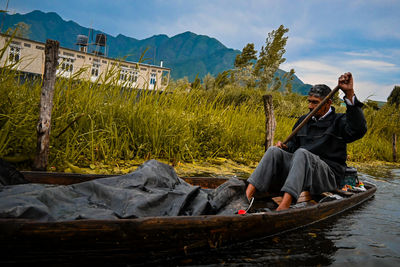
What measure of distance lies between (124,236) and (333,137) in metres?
2.65

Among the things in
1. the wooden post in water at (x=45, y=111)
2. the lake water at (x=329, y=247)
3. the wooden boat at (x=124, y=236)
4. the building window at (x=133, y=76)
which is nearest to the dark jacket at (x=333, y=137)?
the lake water at (x=329, y=247)

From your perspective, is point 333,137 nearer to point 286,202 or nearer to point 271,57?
point 286,202

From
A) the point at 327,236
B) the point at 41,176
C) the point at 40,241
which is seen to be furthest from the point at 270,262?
the point at 41,176

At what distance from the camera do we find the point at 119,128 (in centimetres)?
438

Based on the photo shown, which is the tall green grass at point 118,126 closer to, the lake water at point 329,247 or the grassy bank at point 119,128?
the grassy bank at point 119,128

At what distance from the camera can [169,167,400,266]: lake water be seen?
6.93ft

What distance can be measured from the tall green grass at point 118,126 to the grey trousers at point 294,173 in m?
1.94

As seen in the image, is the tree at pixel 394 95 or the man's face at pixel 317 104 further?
the tree at pixel 394 95

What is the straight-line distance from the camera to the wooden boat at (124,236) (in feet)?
4.85

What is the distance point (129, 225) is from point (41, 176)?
5.10 feet

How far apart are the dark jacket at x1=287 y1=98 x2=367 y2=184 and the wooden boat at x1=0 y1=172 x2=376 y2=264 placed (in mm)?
1280

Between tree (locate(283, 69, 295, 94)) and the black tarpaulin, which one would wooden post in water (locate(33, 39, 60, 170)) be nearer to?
the black tarpaulin

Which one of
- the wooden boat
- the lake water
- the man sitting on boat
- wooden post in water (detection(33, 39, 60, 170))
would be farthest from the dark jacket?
wooden post in water (detection(33, 39, 60, 170))

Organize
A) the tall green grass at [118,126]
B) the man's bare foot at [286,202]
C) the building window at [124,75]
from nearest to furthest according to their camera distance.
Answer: the man's bare foot at [286,202], the tall green grass at [118,126], the building window at [124,75]
